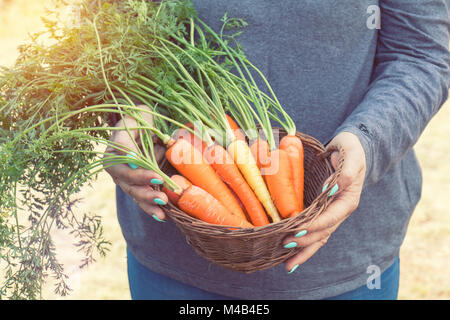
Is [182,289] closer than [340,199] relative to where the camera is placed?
No

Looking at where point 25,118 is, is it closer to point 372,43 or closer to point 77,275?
point 372,43

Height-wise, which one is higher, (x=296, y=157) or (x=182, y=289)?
(x=296, y=157)

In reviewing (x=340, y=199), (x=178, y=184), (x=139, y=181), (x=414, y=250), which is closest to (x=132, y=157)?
(x=139, y=181)

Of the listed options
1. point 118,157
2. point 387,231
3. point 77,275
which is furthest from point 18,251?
point 77,275

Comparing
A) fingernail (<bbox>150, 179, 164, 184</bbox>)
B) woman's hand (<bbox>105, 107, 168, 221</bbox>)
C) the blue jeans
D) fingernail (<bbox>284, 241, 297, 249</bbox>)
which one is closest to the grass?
the blue jeans

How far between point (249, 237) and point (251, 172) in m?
0.32

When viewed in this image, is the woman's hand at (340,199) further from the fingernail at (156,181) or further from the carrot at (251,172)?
the fingernail at (156,181)

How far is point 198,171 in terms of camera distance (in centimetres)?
123

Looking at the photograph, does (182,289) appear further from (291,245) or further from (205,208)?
(291,245)

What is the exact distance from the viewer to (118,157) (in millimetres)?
1060

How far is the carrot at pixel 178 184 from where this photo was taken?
3.81 ft

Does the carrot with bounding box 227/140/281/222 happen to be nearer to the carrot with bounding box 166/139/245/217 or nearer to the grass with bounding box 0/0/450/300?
the carrot with bounding box 166/139/245/217

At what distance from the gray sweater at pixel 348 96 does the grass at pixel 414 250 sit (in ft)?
4.34

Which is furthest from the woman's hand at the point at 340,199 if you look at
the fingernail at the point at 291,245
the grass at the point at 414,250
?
the grass at the point at 414,250
